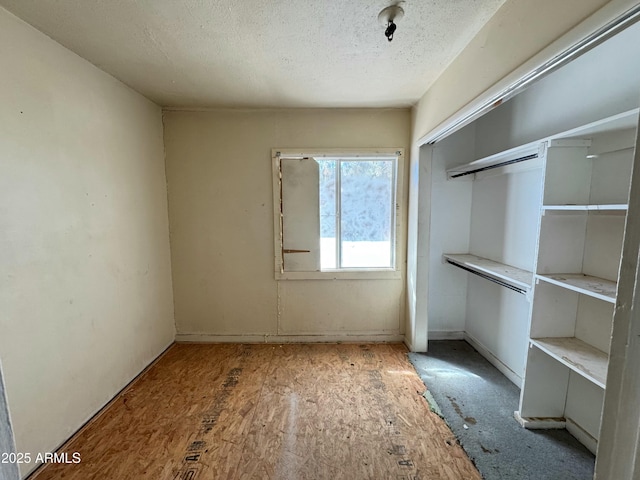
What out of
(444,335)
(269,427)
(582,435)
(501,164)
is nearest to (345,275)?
(444,335)

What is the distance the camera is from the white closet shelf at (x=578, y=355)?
138cm

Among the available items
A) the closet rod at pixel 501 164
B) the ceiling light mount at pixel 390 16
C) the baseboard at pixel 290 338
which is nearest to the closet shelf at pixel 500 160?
the closet rod at pixel 501 164

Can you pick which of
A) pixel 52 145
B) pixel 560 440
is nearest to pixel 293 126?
pixel 52 145

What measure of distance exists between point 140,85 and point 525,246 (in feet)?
11.8

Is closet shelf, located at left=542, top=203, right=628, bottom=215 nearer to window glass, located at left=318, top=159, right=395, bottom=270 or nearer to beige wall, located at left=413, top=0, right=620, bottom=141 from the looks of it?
beige wall, located at left=413, top=0, right=620, bottom=141

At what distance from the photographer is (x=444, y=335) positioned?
10.3 ft

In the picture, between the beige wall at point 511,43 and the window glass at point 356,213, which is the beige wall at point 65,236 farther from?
the beige wall at point 511,43

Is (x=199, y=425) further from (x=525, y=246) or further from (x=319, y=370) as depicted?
(x=525, y=246)

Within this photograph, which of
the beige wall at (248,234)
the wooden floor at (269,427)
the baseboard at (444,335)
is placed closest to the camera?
the wooden floor at (269,427)

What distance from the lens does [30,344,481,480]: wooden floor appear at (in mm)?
1549

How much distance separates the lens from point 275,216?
296 centimetres

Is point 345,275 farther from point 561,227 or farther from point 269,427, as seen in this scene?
point 561,227

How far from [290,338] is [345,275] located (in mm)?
970

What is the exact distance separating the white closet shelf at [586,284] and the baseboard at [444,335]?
1.67 m
